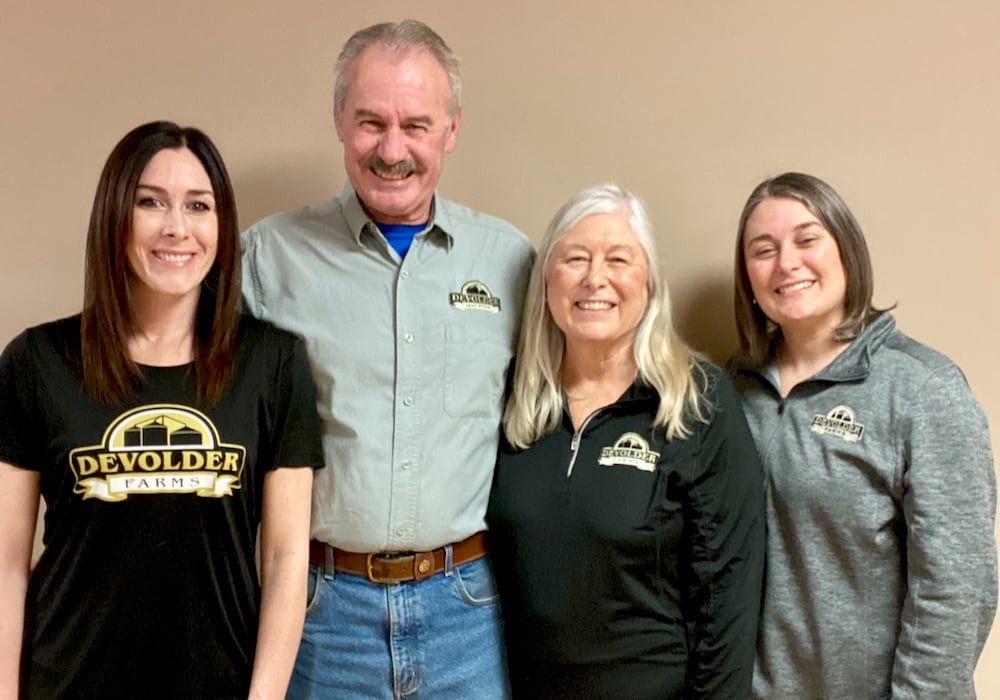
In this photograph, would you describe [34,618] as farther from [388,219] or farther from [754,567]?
[754,567]

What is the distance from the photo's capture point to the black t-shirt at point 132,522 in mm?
1428

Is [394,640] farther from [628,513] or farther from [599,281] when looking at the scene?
[599,281]

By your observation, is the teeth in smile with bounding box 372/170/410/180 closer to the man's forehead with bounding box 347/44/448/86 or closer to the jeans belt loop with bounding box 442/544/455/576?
the man's forehead with bounding box 347/44/448/86

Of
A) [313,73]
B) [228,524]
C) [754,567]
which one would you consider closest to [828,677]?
[754,567]

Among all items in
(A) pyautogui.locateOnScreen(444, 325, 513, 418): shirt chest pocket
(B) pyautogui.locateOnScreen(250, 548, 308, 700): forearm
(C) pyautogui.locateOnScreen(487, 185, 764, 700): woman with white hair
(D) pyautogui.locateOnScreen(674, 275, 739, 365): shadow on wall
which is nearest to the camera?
(B) pyautogui.locateOnScreen(250, 548, 308, 700): forearm

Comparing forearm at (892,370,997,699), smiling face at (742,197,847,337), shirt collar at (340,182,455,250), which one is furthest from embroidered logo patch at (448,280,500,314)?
forearm at (892,370,997,699)

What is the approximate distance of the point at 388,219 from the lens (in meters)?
1.79

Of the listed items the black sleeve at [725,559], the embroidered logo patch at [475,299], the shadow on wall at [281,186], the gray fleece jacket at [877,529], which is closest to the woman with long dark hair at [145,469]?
the embroidered logo patch at [475,299]

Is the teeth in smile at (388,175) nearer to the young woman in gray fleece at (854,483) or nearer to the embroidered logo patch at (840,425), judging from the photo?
the young woman in gray fleece at (854,483)

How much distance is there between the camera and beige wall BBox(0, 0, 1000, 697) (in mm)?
1946

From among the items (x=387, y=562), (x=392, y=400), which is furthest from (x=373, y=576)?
(x=392, y=400)

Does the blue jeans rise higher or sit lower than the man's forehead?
lower

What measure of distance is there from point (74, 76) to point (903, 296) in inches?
89.3

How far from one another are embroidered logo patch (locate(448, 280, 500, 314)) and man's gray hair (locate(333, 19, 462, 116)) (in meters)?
0.40
